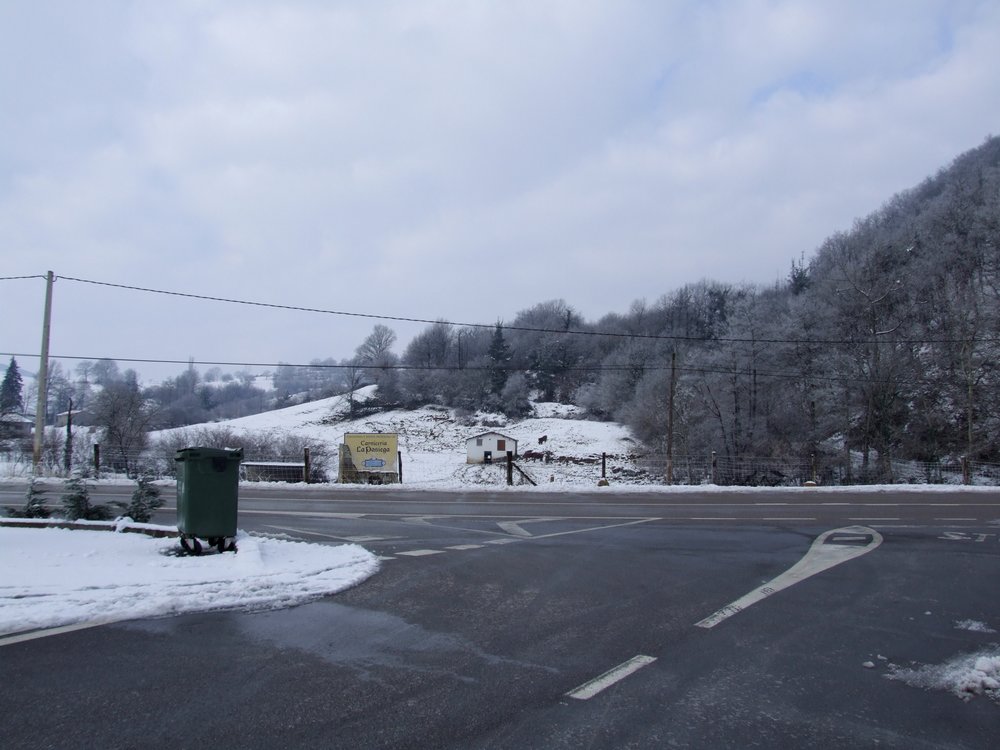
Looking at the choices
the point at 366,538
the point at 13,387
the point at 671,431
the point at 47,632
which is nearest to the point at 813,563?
the point at 366,538

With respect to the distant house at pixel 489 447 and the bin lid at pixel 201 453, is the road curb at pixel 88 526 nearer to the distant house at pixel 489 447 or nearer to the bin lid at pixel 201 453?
the bin lid at pixel 201 453

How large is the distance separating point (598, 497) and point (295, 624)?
15211 mm

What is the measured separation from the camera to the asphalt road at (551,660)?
3578mm

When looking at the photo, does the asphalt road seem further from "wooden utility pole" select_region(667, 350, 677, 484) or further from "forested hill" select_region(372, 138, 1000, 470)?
"forested hill" select_region(372, 138, 1000, 470)

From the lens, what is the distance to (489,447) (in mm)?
57094

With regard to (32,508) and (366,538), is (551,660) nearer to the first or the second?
(366,538)

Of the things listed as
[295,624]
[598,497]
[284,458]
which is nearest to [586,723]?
[295,624]

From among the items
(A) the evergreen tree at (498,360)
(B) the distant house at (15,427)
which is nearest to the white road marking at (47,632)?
(B) the distant house at (15,427)

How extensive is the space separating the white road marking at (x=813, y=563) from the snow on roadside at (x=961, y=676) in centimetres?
153

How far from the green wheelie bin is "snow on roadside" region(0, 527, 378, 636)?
0.29 m

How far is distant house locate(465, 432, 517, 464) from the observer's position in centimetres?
5603

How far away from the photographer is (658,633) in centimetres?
547

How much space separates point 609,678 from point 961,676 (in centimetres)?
240

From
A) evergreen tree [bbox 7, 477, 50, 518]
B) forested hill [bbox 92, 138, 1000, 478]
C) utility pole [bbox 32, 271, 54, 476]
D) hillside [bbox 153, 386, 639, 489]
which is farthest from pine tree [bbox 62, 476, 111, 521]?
forested hill [bbox 92, 138, 1000, 478]
